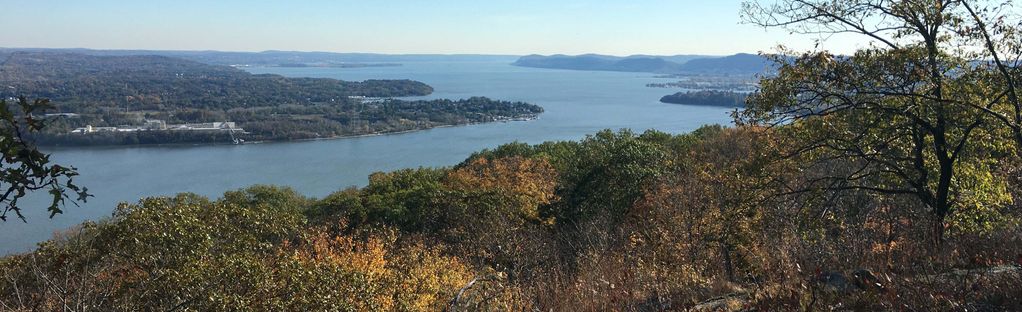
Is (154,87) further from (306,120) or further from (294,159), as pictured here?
(294,159)

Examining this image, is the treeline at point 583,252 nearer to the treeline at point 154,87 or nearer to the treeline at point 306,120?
the treeline at point 306,120

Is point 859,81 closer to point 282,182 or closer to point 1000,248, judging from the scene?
point 1000,248

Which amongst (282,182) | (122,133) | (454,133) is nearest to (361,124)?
(454,133)

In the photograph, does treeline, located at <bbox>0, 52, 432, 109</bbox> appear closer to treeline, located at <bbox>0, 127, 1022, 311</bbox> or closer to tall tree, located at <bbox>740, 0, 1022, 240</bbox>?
treeline, located at <bbox>0, 127, 1022, 311</bbox>

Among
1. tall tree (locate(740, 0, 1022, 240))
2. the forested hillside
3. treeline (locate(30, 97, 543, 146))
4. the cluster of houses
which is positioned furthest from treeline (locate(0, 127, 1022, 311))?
the cluster of houses

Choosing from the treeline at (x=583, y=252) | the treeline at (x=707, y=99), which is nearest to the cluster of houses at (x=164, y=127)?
the treeline at (x=707, y=99)
